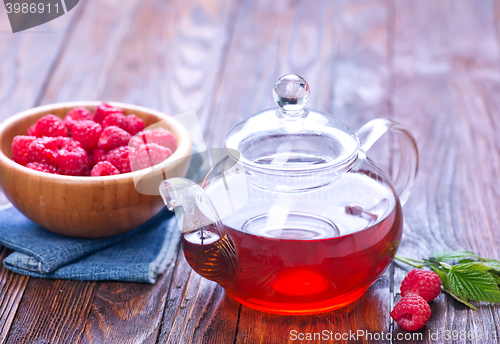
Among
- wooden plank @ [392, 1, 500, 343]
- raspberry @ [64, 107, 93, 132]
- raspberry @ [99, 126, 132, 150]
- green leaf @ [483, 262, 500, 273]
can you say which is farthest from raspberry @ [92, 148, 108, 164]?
green leaf @ [483, 262, 500, 273]

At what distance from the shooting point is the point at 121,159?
37.8 inches

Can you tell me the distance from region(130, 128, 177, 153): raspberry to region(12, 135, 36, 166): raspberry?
0.18 meters

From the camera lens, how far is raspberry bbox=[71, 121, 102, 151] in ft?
3.32

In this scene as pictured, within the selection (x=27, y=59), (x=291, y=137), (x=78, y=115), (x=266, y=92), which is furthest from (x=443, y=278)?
(x=27, y=59)

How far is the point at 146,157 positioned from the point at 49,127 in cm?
20

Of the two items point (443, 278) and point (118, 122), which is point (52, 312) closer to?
point (118, 122)

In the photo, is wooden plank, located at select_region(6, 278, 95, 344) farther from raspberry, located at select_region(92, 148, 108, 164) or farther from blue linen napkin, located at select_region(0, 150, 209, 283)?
raspberry, located at select_region(92, 148, 108, 164)

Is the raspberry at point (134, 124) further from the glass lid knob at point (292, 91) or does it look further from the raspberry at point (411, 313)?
the raspberry at point (411, 313)

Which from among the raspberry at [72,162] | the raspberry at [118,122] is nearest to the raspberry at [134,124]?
the raspberry at [118,122]

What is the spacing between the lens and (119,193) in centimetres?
92

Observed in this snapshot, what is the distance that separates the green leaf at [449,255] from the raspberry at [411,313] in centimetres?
15

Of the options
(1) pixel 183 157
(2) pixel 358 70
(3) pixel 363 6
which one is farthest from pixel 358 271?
(3) pixel 363 6

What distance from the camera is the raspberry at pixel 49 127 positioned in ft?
3.33

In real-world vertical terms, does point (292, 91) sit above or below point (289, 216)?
above
